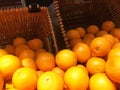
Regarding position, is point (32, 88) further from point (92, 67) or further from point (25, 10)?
point (25, 10)

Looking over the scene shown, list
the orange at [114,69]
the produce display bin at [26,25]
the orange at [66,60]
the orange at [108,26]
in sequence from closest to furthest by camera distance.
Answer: the orange at [114,69] < the orange at [66,60] < the produce display bin at [26,25] < the orange at [108,26]

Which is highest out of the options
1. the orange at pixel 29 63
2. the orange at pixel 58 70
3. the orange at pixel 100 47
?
the orange at pixel 100 47

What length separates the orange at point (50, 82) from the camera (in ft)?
2.00

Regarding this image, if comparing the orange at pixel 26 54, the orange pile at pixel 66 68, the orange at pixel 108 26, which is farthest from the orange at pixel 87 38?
the orange at pixel 26 54

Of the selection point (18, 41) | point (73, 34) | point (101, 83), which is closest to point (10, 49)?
point (18, 41)

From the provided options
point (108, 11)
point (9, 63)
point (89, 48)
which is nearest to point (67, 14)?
point (108, 11)

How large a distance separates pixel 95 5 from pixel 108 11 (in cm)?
7

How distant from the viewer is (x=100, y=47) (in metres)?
0.74

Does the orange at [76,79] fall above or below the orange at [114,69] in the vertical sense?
below

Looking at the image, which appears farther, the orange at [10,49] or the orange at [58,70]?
the orange at [10,49]

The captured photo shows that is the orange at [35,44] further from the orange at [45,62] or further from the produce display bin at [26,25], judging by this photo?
the orange at [45,62]

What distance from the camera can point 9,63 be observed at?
2.27ft

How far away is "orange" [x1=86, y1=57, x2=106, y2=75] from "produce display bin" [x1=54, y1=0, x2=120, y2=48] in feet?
1.19

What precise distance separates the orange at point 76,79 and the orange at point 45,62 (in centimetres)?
10
